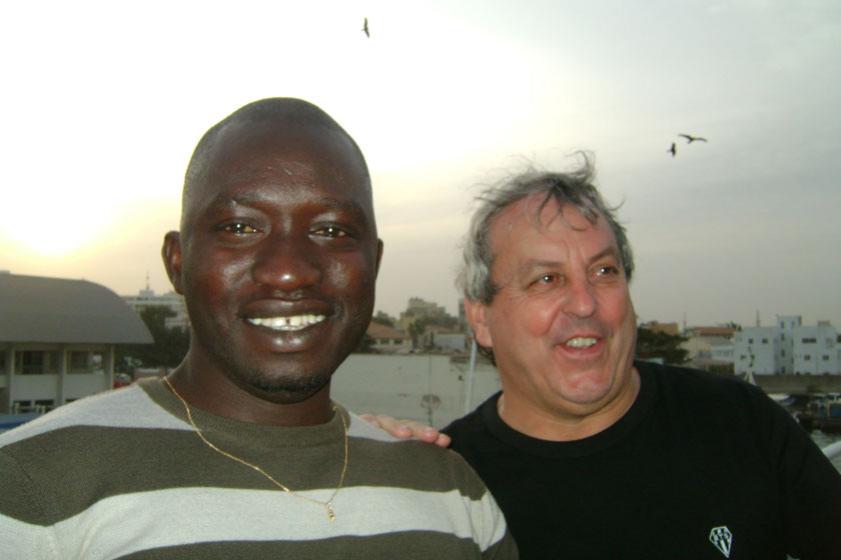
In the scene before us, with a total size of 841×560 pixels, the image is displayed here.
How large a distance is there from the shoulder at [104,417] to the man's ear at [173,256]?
29cm

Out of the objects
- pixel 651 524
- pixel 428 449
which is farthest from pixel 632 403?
pixel 428 449

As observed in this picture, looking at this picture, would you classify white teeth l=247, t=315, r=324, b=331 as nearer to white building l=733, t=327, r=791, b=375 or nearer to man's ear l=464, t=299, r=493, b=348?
man's ear l=464, t=299, r=493, b=348

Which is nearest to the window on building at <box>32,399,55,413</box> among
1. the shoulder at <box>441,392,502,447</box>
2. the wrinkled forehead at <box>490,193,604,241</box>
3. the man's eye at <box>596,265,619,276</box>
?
the shoulder at <box>441,392,502,447</box>

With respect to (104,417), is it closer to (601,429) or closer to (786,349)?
(601,429)

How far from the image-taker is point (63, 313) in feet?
106

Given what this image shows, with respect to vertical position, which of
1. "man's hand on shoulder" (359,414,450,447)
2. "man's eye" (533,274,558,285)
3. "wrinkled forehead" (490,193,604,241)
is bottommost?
"man's hand on shoulder" (359,414,450,447)

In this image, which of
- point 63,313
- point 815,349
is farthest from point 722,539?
point 815,349

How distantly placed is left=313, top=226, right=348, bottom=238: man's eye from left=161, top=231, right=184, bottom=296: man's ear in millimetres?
387

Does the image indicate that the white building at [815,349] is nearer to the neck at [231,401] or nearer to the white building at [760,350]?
the white building at [760,350]

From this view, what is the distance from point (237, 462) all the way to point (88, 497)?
33cm

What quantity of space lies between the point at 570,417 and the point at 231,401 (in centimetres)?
136

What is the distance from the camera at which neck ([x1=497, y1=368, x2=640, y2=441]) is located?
2.64 m

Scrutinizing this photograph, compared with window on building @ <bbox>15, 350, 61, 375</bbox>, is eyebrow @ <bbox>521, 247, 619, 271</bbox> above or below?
above

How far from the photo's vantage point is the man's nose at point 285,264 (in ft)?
5.68
